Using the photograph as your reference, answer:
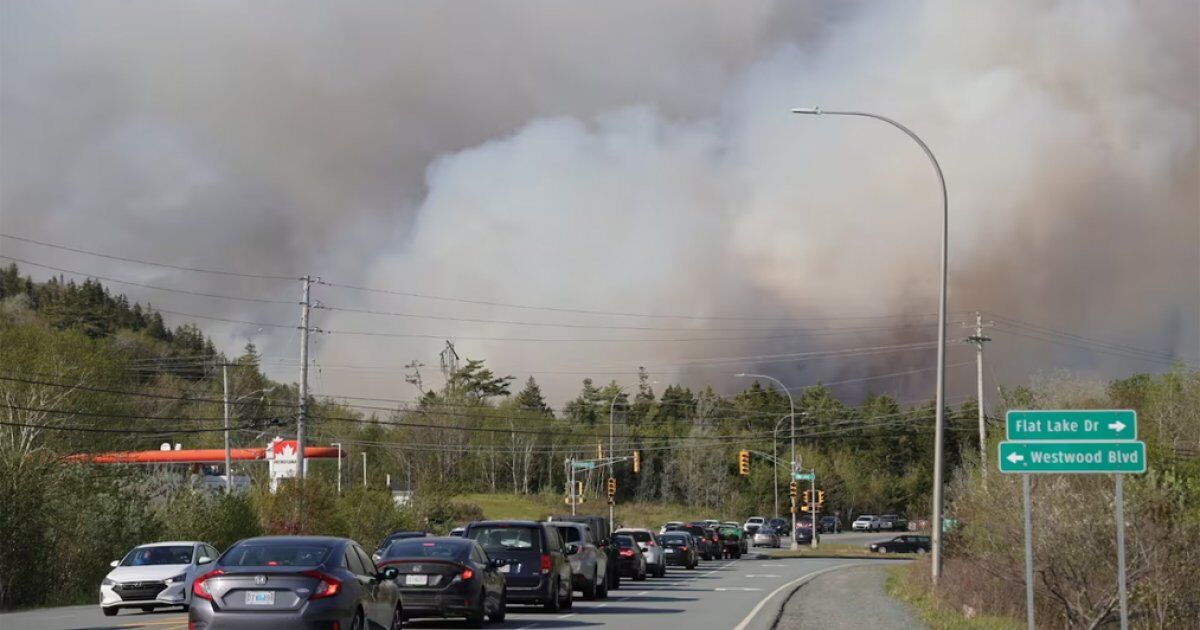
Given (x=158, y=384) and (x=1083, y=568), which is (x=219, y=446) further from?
(x=1083, y=568)

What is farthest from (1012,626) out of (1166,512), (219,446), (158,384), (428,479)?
(158,384)

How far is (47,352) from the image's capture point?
68250mm

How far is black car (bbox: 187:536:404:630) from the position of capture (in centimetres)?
1670

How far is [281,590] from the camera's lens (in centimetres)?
1681

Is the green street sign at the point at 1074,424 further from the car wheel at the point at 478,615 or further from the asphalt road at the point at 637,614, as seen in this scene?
the car wheel at the point at 478,615

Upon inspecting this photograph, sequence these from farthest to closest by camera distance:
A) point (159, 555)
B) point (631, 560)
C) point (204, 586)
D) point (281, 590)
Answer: point (631, 560) < point (159, 555) < point (204, 586) < point (281, 590)

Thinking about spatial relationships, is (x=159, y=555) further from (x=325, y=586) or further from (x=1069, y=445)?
(x=1069, y=445)

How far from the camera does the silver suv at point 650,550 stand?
48625mm

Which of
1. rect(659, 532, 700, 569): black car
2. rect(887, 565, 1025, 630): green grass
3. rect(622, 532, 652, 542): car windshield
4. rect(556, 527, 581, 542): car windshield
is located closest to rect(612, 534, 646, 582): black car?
rect(622, 532, 652, 542): car windshield

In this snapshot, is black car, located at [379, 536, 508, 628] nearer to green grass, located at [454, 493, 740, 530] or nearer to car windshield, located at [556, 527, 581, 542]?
car windshield, located at [556, 527, 581, 542]

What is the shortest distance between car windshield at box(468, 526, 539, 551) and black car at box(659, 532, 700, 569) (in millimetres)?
28756

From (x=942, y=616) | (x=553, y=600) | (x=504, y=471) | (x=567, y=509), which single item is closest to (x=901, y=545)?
(x=567, y=509)

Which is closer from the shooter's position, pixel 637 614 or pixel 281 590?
pixel 281 590

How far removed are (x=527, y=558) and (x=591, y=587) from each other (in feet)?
19.9
